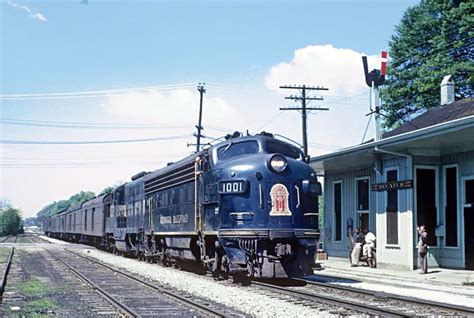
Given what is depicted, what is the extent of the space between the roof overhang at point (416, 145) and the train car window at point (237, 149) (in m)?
5.04

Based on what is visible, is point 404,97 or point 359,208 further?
point 404,97

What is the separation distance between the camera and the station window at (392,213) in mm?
19969

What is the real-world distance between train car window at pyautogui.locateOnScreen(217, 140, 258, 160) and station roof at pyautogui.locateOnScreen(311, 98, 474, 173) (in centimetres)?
504

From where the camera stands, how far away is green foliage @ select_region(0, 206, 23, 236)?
10181 cm

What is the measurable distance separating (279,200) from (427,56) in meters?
31.8

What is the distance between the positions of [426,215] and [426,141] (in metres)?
3.20

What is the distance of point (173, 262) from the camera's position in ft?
68.3

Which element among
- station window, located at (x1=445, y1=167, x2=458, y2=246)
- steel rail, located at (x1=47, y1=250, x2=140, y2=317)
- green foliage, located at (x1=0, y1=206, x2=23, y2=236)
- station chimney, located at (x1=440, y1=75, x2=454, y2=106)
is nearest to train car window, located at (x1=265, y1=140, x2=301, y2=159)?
steel rail, located at (x1=47, y1=250, x2=140, y2=317)

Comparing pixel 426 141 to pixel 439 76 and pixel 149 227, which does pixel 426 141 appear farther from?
pixel 439 76

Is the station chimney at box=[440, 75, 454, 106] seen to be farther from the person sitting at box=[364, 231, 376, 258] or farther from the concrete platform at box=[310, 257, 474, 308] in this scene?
the concrete platform at box=[310, 257, 474, 308]

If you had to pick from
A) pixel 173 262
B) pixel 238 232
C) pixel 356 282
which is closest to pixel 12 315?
pixel 238 232

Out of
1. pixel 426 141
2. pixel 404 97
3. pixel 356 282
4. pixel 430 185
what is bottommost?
pixel 356 282

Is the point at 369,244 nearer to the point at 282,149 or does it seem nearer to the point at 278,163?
the point at 282,149

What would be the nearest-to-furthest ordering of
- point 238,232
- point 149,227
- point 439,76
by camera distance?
point 238,232, point 149,227, point 439,76
